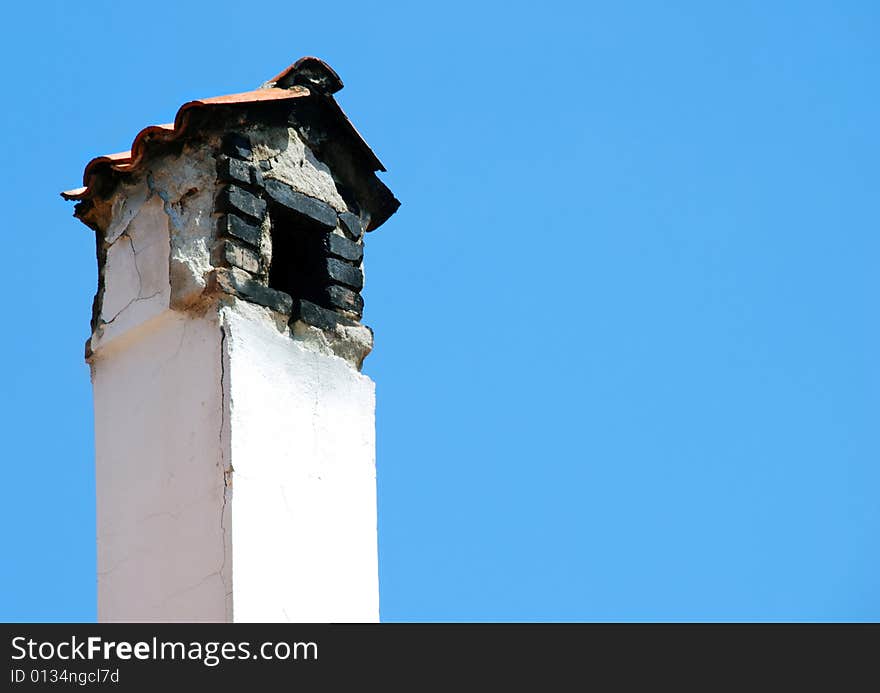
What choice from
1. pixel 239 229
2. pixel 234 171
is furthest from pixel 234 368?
pixel 234 171

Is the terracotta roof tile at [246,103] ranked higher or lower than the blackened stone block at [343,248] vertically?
higher

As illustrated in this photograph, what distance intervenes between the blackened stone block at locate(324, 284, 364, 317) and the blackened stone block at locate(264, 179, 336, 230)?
0.82ft

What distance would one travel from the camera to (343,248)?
658 cm

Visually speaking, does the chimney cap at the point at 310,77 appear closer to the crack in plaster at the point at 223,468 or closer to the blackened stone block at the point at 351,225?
the blackened stone block at the point at 351,225

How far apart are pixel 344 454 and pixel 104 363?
3.14 feet

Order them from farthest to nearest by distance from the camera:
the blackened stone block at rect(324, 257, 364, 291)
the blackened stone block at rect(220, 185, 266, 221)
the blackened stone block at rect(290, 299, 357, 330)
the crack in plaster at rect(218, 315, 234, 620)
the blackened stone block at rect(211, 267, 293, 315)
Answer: the blackened stone block at rect(324, 257, 364, 291), the blackened stone block at rect(290, 299, 357, 330), the blackened stone block at rect(220, 185, 266, 221), the blackened stone block at rect(211, 267, 293, 315), the crack in plaster at rect(218, 315, 234, 620)

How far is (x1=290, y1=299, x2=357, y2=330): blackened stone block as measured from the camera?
6.26m

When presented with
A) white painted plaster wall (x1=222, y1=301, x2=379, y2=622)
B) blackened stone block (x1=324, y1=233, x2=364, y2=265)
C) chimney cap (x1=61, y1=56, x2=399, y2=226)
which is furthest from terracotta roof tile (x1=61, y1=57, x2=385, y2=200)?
white painted plaster wall (x1=222, y1=301, x2=379, y2=622)

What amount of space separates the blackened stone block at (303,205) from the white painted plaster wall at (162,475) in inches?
24.3

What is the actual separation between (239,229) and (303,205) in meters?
0.39

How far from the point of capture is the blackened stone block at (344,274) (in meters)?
6.48

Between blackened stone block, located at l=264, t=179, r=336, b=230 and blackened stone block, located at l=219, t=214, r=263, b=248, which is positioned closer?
blackened stone block, located at l=219, t=214, r=263, b=248

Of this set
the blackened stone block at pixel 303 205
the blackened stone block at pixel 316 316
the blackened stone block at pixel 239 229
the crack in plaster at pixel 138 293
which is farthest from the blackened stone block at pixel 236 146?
the blackened stone block at pixel 316 316

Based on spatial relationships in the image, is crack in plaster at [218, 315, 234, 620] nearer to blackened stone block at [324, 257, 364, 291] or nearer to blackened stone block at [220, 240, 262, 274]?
blackened stone block at [220, 240, 262, 274]
